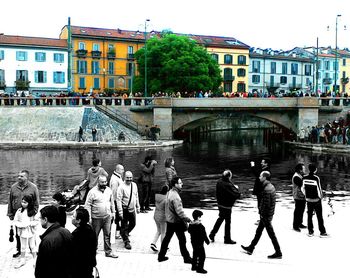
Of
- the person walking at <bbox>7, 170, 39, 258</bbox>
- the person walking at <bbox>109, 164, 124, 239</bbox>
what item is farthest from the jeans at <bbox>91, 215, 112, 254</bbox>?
the person walking at <bbox>7, 170, 39, 258</bbox>

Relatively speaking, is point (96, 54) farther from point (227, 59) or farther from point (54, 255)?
point (54, 255)

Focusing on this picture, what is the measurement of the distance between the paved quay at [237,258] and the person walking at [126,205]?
0.41m

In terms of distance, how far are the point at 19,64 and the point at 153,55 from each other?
2049cm

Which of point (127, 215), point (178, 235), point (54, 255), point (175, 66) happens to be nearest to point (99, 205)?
point (127, 215)

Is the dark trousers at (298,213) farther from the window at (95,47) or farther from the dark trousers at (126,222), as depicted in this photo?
the window at (95,47)

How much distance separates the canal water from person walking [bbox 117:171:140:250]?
8.85 meters

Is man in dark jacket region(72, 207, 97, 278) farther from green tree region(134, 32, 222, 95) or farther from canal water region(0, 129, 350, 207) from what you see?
green tree region(134, 32, 222, 95)

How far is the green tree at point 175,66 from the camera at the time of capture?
213ft

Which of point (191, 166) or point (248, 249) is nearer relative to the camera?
point (248, 249)

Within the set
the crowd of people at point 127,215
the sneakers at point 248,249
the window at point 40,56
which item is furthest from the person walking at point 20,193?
the window at point 40,56

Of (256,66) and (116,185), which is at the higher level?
(256,66)

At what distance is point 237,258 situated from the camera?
37.7 ft

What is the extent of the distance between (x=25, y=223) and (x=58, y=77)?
67631mm

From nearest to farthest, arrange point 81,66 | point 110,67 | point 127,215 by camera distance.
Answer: point 127,215 < point 81,66 < point 110,67
